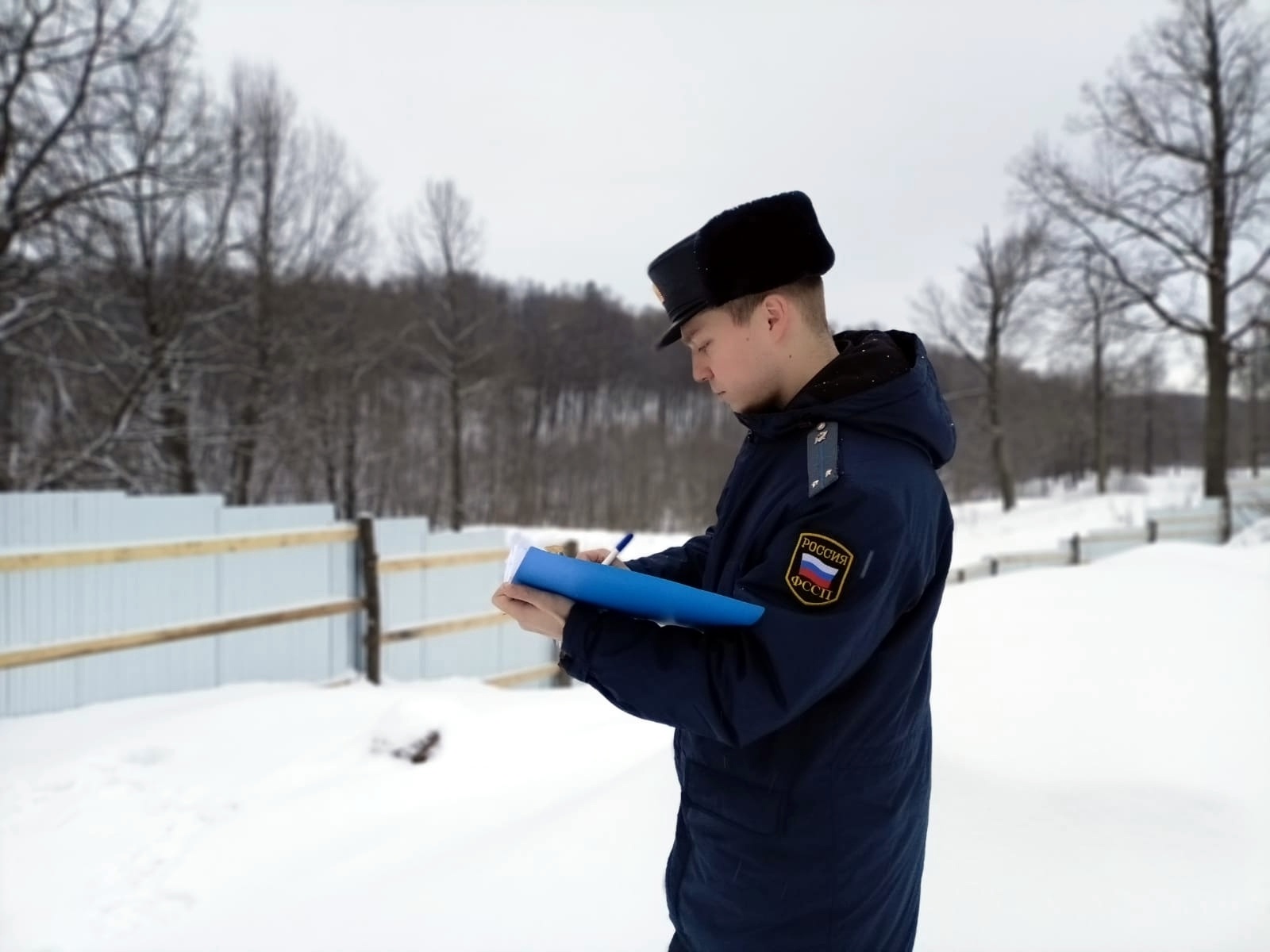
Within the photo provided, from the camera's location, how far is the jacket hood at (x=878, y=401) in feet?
4.09

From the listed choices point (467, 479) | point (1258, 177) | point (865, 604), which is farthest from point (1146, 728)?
point (467, 479)

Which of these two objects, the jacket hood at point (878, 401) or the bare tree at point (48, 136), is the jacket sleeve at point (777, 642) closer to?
the jacket hood at point (878, 401)

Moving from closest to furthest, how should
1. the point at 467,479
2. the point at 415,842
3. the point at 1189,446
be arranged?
the point at 415,842
the point at 467,479
the point at 1189,446

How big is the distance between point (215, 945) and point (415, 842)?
0.95m

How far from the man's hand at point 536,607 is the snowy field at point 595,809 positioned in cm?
174

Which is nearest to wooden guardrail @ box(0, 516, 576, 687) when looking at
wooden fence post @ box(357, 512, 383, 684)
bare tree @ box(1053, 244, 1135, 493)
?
wooden fence post @ box(357, 512, 383, 684)

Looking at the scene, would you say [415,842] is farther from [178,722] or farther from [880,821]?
[880,821]

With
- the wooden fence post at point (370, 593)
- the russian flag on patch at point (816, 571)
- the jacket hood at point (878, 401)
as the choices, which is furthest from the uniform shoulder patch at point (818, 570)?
the wooden fence post at point (370, 593)

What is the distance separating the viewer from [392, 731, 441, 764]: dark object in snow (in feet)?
15.7

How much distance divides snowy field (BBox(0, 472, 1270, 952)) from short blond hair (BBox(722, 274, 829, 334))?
1.96 meters

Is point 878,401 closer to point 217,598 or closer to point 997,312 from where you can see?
Answer: point 217,598

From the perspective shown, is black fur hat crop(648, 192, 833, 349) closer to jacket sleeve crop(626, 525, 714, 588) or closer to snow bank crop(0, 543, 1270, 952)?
jacket sleeve crop(626, 525, 714, 588)

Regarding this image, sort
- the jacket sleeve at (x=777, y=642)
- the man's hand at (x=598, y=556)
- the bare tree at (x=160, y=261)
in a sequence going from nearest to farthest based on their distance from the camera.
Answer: the jacket sleeve at (x=777, y=642)
the man's hand at (x=598, y=556)
the bare tree at (x=160, y=261)

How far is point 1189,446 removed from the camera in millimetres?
57656
